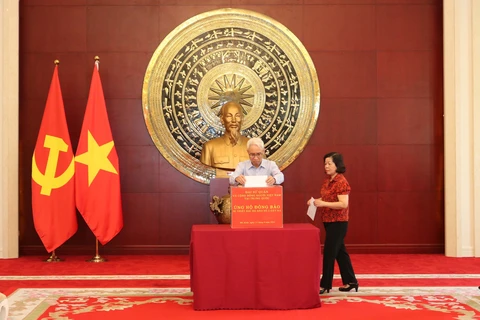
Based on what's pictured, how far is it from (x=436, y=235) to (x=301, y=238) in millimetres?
4164

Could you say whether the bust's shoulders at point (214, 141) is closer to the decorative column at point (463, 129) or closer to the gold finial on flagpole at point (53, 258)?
the gold finial on flagpole at point (53, 258)

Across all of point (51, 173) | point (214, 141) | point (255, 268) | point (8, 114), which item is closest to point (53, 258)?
point (51, 173)

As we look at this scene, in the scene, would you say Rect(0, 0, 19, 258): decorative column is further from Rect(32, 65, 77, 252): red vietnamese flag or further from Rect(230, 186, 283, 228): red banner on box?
Rect(230, 186, 283, 228): red banner on box

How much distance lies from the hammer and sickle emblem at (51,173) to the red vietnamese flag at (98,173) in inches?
4.6

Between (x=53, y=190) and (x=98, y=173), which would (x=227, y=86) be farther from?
(x=53, y=190)

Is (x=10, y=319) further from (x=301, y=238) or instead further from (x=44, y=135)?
(x=44, y=135)

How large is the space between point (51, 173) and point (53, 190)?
0.20m

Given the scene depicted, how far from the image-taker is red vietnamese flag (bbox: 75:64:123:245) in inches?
316

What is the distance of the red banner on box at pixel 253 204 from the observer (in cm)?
517

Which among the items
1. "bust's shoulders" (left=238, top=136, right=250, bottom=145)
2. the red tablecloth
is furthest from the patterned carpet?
"bust's shoulders" (left=238, top=136, right=250, bottom=145)

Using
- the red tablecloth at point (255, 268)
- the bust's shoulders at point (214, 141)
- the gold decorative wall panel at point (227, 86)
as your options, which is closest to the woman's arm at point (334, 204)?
the red tablecloth at point (255, 268)

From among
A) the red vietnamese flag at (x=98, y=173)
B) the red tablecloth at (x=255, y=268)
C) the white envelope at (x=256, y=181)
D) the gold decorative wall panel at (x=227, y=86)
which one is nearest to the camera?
the red tablecloth at (x=255, y=268)

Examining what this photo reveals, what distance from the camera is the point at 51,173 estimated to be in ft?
26.4

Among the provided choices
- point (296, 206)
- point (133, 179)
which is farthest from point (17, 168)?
point (296, 206)
